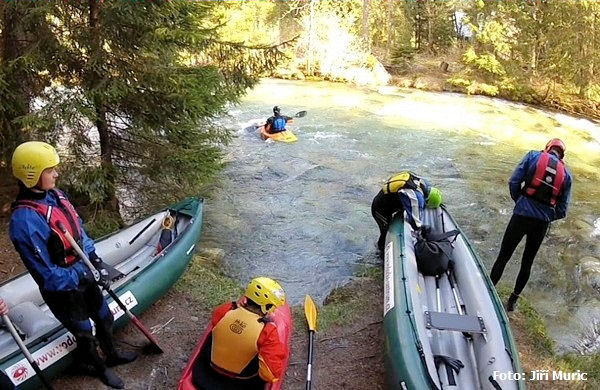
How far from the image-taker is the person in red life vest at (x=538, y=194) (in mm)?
4961

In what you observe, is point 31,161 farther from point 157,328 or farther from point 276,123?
point 276,123

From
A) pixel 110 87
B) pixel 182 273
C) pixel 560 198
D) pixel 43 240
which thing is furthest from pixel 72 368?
pixel 560 198

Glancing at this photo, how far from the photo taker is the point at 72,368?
13.3 ft

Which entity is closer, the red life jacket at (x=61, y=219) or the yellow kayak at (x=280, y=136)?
the red life jacket at (x=61, y=219)

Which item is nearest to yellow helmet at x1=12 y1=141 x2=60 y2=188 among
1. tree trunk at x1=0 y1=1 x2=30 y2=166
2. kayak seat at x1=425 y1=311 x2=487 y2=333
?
tree trunk at x1=0 y1=1 x2=30 y2=166

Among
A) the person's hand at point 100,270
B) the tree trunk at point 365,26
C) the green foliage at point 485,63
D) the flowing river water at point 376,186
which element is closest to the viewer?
the person's hand at point 100,270

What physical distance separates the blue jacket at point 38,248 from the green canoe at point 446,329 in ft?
8.21

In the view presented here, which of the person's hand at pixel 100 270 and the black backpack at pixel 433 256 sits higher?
the person's hand at pixel 100 270

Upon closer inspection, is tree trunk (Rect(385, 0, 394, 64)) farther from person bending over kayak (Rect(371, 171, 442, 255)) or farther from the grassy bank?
the grassy bank

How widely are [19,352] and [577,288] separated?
21.5 ft

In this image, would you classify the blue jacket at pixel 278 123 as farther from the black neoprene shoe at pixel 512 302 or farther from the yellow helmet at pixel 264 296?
the yellow helmet at pixel 264 296

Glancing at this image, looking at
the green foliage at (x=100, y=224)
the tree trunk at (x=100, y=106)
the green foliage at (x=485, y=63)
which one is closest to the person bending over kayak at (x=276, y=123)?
the tree trunk at (x=100, y=106)

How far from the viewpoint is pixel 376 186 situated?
10.1 m

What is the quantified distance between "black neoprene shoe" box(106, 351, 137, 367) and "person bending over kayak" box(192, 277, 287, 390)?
976 millimetres
